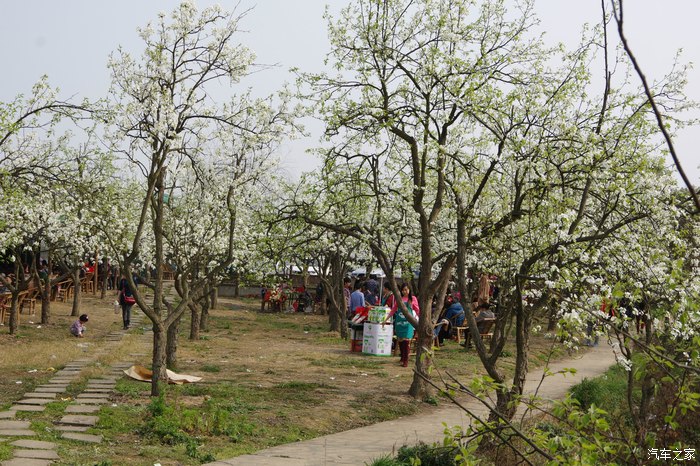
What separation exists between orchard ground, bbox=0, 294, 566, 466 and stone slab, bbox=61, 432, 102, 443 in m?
0.11

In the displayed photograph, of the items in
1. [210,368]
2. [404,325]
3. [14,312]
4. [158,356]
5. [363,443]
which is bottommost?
[363,443]

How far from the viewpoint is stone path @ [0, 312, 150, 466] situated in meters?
7.90

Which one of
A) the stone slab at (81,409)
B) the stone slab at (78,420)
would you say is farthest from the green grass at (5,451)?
the stone slab at (81,409)

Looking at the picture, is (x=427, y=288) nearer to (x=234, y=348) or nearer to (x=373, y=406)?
(x=373, y=406)

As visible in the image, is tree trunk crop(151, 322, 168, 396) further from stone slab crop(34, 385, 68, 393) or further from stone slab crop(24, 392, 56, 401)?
stone slab crop(34, 385, 68, 393)

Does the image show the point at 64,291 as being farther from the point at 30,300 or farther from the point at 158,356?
the point at 158,356

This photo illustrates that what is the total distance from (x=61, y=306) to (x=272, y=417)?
2045cm

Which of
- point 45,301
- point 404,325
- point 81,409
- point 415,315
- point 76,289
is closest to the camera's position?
point 81,409

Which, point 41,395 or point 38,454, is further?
point 41,395

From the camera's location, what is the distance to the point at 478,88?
10641mm

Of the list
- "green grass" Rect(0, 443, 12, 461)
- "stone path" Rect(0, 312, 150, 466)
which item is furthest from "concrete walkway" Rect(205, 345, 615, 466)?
"green grass" Rect(0, 443, 12, 461)

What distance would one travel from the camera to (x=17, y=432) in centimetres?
891

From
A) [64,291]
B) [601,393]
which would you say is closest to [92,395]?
[601,393]

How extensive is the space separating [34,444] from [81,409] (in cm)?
212
